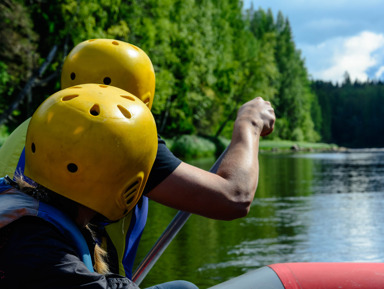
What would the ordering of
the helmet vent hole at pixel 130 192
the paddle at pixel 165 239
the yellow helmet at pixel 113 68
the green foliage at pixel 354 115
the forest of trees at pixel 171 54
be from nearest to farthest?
the helmet vent hole at pixel 130 192, the yellow helmet at pixel 113 68, the paddle at pixel 165 239, the forest of trees at pixel 171 54, the green foliage at pixel 354 115

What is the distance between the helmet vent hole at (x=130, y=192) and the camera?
166 centimetres

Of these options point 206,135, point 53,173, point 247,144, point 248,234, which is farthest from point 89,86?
point 206,135

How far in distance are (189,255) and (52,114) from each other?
4306 millimetres

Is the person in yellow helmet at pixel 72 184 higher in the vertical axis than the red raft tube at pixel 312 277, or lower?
higher

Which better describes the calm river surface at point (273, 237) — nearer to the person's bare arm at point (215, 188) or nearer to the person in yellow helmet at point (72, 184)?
the person's bare arm at point (215, 188)

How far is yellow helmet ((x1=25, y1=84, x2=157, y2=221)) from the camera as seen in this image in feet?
4.93

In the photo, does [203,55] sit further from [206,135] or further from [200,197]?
[200,197]

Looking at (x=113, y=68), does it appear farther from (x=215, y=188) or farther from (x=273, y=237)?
(x=273, y=237)

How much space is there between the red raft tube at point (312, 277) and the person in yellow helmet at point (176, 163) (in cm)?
38

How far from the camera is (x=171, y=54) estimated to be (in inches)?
954

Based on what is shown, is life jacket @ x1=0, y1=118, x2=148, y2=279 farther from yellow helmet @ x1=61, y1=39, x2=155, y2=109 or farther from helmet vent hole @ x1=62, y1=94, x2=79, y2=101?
helmet vent hole @ x1=62, y1=94, x2=79, y2=101

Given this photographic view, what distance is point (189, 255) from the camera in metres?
5.66

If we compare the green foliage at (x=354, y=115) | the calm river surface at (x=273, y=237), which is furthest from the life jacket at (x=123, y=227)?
the green foliage at (x=354, y=115)

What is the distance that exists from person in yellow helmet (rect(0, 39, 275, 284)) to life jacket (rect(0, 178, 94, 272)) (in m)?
0.41
